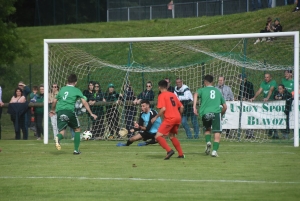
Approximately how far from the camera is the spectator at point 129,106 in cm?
2236

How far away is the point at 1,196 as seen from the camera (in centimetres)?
1002

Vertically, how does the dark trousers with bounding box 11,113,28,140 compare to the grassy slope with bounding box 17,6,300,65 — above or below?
below

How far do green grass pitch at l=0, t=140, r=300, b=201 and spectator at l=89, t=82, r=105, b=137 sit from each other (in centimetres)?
438

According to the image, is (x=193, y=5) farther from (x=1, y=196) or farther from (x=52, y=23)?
(x=1, y=196)

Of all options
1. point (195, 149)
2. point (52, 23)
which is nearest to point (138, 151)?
point (195, 149)

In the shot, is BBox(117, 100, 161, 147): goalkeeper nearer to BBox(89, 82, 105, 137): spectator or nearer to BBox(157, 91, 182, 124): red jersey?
BBox(89, 82, 105, 137): spectator

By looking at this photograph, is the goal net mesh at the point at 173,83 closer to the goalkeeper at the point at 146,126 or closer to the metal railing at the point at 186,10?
the goalkeeper at the point at 146,126

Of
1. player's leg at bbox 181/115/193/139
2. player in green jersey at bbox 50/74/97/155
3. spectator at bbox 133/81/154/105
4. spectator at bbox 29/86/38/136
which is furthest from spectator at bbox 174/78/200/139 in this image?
player in green jersey at bbox 50/74/97/155

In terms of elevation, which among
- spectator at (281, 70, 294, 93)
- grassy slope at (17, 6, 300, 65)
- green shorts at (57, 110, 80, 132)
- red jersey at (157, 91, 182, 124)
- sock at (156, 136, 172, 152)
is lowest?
sock at (156, 136, 172, 152)

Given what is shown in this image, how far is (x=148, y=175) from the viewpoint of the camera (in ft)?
39.9

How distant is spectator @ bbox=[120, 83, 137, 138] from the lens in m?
22.4

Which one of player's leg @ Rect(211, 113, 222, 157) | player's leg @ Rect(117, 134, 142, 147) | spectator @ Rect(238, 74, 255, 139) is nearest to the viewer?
player's leg @ Rect(211, 113, 222, 157)

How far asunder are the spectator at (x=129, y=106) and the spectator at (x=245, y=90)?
353 centimetres

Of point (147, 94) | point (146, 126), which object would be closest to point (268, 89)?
point (147, 94)
